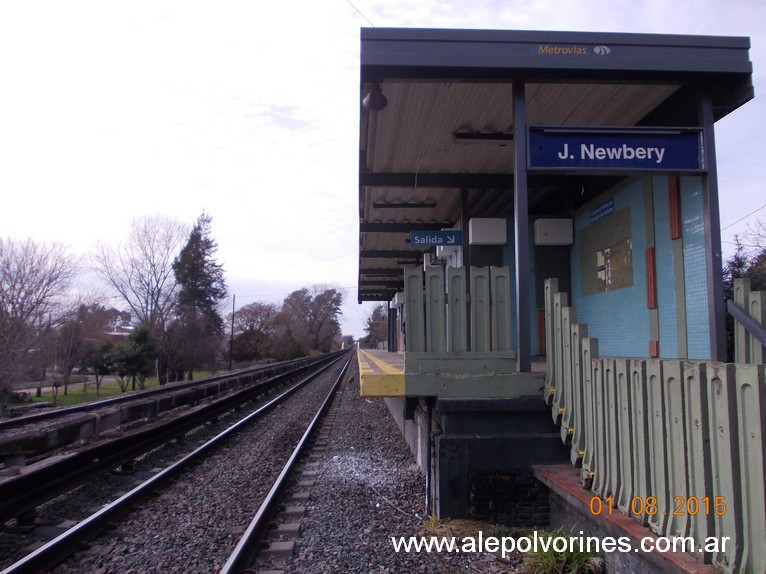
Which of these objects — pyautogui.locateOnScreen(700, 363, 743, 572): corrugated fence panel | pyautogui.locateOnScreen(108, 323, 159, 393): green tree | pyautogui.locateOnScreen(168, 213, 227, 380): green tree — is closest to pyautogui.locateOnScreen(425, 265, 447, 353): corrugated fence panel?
pyautogui.locateOnScreen(700, 363, 743, 572): corrugated fence panel

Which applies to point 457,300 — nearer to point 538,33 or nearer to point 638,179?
point 538,33

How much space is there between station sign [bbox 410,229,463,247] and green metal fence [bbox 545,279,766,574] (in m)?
6.23

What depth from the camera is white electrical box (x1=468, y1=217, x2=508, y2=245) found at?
33.4 feet

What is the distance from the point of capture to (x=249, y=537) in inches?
188

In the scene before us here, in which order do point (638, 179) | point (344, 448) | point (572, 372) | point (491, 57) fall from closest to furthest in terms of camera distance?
point (572, 372) → point (491, 57) → point (638, 179) → point (344, 448)

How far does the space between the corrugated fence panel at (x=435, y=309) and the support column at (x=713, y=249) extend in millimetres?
2684

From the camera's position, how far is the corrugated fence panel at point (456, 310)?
5.48 metres

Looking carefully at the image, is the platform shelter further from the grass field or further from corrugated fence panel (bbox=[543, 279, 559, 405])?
the grass field

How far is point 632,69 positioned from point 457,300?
9.95ft

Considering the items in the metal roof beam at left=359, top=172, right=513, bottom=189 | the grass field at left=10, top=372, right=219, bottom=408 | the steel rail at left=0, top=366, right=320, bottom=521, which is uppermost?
the metal roof beam at left=359, top=172, right=513, bottom=189

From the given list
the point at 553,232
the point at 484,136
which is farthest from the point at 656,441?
the point at 553,232

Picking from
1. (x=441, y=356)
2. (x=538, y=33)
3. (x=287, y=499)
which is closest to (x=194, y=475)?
(x=287, y=499)

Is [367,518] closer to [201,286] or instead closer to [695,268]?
[695,268]

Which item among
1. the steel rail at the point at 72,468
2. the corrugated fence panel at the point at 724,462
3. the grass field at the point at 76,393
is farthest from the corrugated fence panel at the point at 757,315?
the grass field at the point at 76,393
